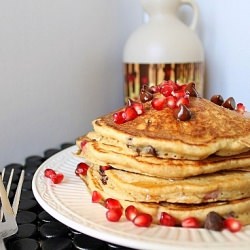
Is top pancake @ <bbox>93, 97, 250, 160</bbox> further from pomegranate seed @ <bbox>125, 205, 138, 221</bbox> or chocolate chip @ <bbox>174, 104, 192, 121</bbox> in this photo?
pomegranate seed @ <bbox>125, 205, 138, 221</bbox>

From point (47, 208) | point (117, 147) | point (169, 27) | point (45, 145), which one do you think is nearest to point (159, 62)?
point (169, 27)

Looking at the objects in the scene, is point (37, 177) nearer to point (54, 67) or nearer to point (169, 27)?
point (54, 67)

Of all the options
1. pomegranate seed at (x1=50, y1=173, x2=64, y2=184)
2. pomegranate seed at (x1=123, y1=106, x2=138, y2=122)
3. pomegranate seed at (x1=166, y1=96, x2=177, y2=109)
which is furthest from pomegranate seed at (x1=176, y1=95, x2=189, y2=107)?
pomegranate seed at (x1=50, y1=173, x2=64, y2=184)

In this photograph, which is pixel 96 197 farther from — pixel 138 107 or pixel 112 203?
pixel 138 107

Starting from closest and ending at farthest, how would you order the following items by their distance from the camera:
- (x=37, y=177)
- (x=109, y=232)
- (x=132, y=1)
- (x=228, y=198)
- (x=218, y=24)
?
1. (x=109, y=232)
2. (x=228, y=198)
3. (x=37, y=177)
4. (x=218, y=24)
5. (x=132, y=1)

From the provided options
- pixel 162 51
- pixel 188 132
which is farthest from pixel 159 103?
pixel 162 51
